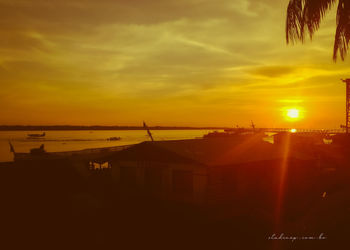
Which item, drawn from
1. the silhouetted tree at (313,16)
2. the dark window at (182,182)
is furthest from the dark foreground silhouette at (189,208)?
the silhouetted tree at (313,16)

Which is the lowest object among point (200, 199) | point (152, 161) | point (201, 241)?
point (201, 241)

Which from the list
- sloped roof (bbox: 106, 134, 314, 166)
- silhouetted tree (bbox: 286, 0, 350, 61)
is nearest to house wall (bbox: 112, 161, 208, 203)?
sloped roof (bbox: 106, 134, 314, 166)

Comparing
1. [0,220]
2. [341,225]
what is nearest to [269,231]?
[341,225]

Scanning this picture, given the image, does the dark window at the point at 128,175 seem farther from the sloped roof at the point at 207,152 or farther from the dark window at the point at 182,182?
the dark window at the point at 182,182

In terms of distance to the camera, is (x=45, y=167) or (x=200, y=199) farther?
(x=45, y=167)

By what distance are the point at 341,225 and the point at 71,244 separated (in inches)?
441

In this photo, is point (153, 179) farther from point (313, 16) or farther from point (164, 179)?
point (313, 16)

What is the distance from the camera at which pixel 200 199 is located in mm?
16766

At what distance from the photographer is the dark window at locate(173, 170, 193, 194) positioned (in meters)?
17.4

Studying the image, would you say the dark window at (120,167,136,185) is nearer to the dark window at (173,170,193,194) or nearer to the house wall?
the house wall

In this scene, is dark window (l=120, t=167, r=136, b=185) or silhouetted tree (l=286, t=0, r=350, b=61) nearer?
silhouetted tree (l=286, t=0, r=350, b=61)

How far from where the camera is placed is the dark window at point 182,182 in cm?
Answer: 1736

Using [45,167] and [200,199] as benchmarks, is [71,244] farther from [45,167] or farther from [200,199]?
[45,167]

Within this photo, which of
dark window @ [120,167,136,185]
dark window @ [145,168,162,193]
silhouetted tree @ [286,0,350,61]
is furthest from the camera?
dark window @ [120,167,136,185]
